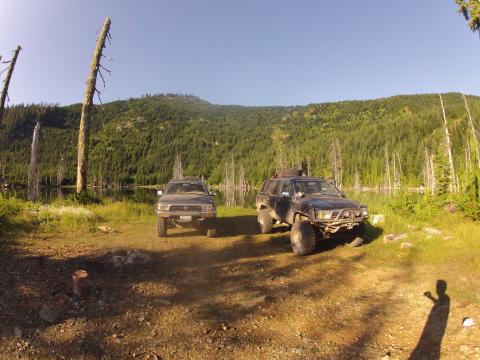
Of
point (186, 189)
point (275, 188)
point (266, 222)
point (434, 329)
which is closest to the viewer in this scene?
point (434, 329)

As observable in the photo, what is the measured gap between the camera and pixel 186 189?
12.9 meters

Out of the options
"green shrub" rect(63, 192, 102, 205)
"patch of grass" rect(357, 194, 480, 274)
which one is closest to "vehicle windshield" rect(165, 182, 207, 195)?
"green shrub" rect(63, 192, 102, 205)

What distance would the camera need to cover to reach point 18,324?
422 cm

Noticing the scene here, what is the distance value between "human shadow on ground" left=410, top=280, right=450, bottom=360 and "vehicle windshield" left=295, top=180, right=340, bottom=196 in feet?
16.9

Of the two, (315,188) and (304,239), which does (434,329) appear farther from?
(315,188)

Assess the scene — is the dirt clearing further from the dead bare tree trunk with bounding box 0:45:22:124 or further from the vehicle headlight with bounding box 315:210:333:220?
the dead bare tree trunk with bounding box 0:45:22:124

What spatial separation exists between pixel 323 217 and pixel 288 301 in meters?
3.84

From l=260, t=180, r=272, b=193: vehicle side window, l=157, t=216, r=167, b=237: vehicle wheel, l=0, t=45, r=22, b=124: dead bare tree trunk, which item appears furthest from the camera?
l=0, t=45, r=22, b=124: dead bare tree trunk

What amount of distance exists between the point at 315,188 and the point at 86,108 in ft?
42.0

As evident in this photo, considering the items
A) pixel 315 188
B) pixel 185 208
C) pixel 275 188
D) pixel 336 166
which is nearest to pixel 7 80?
pixel 185 208

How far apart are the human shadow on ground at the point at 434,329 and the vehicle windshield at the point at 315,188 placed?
5136mm

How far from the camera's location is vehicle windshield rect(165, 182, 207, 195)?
1253cm

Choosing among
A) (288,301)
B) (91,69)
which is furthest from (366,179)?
(288,301)

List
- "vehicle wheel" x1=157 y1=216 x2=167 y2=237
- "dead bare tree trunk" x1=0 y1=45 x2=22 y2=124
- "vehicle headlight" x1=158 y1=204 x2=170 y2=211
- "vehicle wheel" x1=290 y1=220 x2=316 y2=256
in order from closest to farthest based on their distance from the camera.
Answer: "vehicle wheel" x1=290 y1=220 x2=316 y2=256, "vehicle headlight" x1=158 y1=204 x2=170 y2=211, "vehicle wheel" x1=157 y1=216 x2=167 y2=237, "dead bare tree trunk" x1=0 y1=45 x2=22 y2=124
